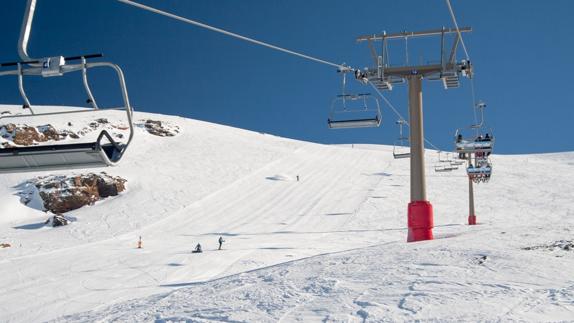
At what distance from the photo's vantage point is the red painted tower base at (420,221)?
16.0m

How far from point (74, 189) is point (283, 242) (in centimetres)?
2171

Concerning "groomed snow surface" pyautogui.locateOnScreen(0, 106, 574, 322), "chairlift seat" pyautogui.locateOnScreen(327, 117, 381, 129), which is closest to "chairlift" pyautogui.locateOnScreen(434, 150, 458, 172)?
"groomed snow surface" pyautogui.locateOnScreen(0, 106, 574, 322)

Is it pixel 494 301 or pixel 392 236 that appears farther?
pixel 392 236

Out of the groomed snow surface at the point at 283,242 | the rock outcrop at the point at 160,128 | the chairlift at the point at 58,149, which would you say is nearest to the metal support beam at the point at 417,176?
the groomed snow surface at the point at 283,242

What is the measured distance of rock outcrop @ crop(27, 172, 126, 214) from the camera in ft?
134

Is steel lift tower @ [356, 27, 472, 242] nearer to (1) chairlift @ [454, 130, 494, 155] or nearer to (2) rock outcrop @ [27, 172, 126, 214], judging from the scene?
(1) chairlift @ [454, 130, 494, 155]

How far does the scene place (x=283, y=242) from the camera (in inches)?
1060

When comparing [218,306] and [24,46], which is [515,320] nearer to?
[218,306]

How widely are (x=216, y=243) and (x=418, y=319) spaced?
20.8m

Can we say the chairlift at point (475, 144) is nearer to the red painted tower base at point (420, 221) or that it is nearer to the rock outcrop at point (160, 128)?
the red painted tower base at point (420, 221)

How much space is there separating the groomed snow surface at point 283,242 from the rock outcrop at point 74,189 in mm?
1043

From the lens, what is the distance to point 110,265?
21719mm

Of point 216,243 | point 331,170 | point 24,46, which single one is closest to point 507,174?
point 331,170

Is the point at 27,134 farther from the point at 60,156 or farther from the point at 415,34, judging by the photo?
the point at 60,156
